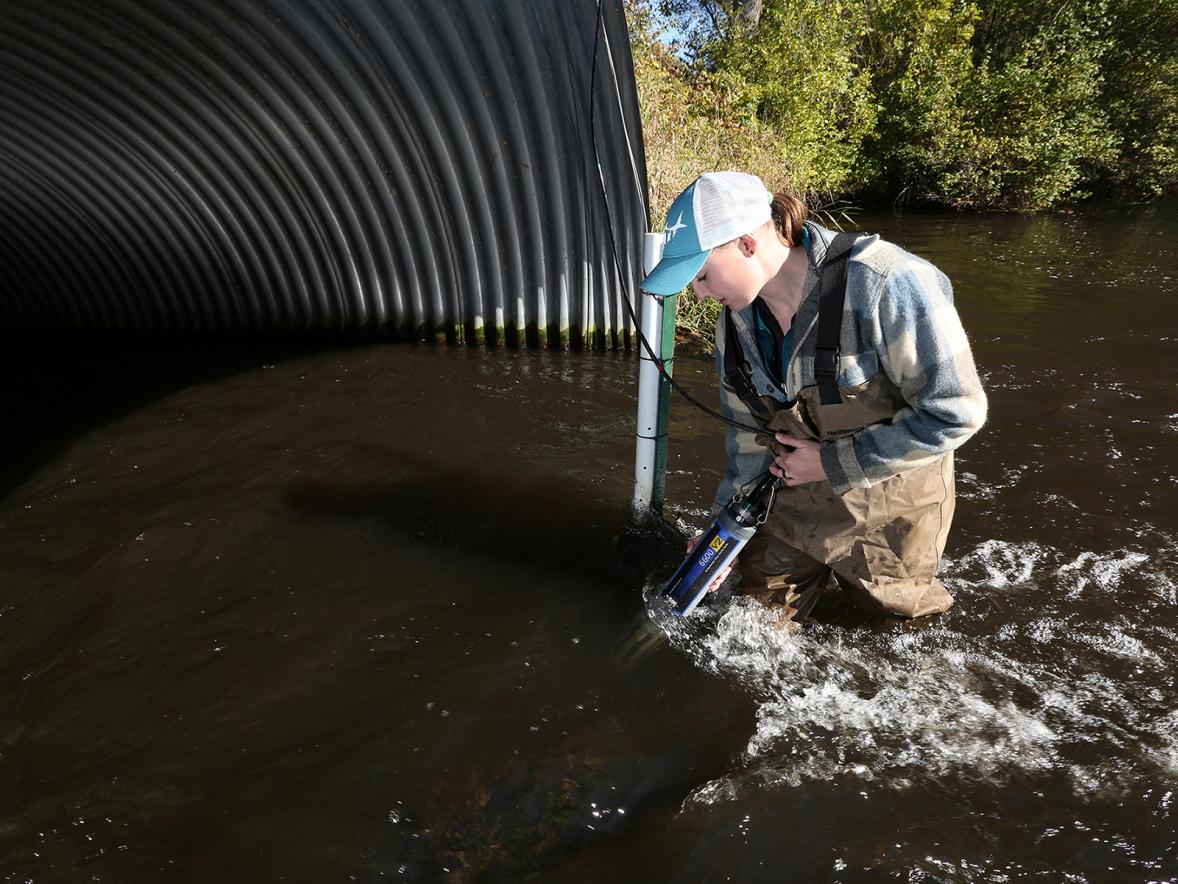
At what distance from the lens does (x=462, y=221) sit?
21.9ft

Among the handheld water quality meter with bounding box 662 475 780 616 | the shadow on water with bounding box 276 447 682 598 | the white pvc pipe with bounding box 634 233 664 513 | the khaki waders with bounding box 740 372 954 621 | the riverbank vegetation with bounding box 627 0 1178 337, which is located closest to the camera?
the khaki waders with bounding box 740 372 954 621

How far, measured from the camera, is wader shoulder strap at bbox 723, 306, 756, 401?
286cm

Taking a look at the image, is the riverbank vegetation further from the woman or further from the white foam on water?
the woman

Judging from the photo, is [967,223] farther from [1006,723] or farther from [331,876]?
[331,876]

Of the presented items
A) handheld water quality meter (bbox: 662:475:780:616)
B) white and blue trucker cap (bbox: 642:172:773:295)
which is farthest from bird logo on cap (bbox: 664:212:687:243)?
handheld water quality meter (bbox: 662:475:780:616)

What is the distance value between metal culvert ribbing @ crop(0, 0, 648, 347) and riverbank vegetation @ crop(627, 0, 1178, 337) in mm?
9997

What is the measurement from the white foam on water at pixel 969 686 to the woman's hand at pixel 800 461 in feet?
2.69

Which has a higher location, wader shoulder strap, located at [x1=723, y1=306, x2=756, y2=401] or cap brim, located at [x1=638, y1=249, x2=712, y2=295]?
cap brim, located at [x1=638, y1=249, x2=712, y2=295]

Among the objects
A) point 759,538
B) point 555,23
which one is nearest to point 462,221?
point 555,23

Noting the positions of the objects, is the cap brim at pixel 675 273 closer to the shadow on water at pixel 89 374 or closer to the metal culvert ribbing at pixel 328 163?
the metal culvert ribbing at pixel 328 163

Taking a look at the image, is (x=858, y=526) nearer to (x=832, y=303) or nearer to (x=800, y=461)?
(x=800, y=461)

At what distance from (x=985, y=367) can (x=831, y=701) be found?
191 inches

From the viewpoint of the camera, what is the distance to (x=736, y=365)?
9.51 ft

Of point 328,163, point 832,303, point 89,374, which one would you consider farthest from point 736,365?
point 89,374
